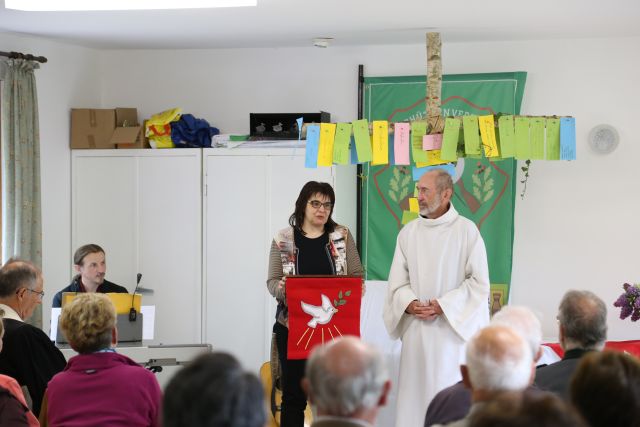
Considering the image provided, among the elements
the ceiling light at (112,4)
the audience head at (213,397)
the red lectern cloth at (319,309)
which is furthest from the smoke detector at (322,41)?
the audience head at (213,397)

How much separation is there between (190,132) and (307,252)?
2631 mm

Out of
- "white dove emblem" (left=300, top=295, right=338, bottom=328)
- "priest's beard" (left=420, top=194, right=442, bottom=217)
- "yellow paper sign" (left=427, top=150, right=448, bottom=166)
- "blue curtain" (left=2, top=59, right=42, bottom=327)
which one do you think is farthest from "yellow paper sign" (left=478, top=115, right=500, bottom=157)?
"blue curtain" (left=2, top=59, right=42, bottom=327)

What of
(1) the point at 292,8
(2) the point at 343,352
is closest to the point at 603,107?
(1) the point at 292,8

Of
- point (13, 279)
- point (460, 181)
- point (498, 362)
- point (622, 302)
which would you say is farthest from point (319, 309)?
point (460, 181)

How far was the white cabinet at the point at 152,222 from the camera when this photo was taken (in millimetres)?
6758

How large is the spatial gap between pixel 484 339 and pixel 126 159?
4.88m

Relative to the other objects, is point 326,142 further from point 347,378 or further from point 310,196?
point 347,378

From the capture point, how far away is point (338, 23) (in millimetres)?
6012

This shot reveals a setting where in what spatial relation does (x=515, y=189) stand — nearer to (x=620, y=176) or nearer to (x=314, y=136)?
(x=620, y=176)

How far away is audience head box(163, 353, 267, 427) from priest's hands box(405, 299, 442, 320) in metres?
2.62

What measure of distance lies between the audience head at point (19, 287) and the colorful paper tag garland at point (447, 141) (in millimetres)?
1800

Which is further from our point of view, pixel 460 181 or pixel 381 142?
pixel 460 181

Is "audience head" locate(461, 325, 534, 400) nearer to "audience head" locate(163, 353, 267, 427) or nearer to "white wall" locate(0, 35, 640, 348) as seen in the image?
"audience head" locate(163, 353, 267, 427)

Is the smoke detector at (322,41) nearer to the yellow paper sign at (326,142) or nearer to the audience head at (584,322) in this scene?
the yellow paper sign at (326,142)
